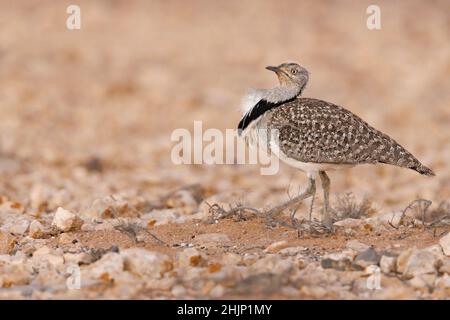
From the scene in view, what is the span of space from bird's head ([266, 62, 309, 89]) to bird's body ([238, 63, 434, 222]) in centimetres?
29

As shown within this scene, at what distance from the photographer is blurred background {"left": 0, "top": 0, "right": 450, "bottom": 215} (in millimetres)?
10327

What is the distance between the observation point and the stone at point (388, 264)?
4.85 m

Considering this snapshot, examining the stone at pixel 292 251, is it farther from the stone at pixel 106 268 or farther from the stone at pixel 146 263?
the stone at pixel 106 268

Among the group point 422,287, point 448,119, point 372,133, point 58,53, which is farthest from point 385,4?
point 422,287

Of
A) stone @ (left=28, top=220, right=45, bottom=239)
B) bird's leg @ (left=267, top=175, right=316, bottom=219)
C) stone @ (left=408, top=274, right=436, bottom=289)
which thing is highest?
bird's leg @ (left=267, top=175, right=316, bottom=219)

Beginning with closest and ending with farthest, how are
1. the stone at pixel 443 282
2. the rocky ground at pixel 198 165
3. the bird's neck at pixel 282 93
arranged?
the stone at pixel 443 282, the rocky ground at pixel 198 165, the bird's neck at pixel 282 93

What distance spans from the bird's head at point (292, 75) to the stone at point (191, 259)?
2.13 m

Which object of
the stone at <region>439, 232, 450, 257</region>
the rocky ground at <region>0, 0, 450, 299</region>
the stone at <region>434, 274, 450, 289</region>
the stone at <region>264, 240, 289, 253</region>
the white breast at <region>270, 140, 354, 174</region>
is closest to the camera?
the stone at <region>434, 274, 450, 289</region>

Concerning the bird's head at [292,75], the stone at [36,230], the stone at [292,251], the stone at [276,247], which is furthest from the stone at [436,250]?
the stone at [36,230]

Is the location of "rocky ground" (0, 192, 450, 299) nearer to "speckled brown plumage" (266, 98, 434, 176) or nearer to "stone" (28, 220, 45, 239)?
"stone" (28, 220, 45, 239)

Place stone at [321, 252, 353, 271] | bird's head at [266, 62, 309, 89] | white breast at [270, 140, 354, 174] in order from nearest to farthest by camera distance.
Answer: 1. stone at [321, 252, 353, 271]
2. white breast at [270, 140, 354, 174]
3. bird's head at [266, 62, 309, 89]

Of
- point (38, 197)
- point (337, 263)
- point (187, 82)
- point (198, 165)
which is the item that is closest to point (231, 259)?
point (337, 263)

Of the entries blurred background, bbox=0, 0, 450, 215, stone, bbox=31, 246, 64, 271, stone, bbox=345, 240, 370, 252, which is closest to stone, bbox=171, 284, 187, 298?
stone, bbox=31, 246, 64, 271

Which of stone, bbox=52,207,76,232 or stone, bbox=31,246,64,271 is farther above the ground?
stone, bbox=52,207,76,232
